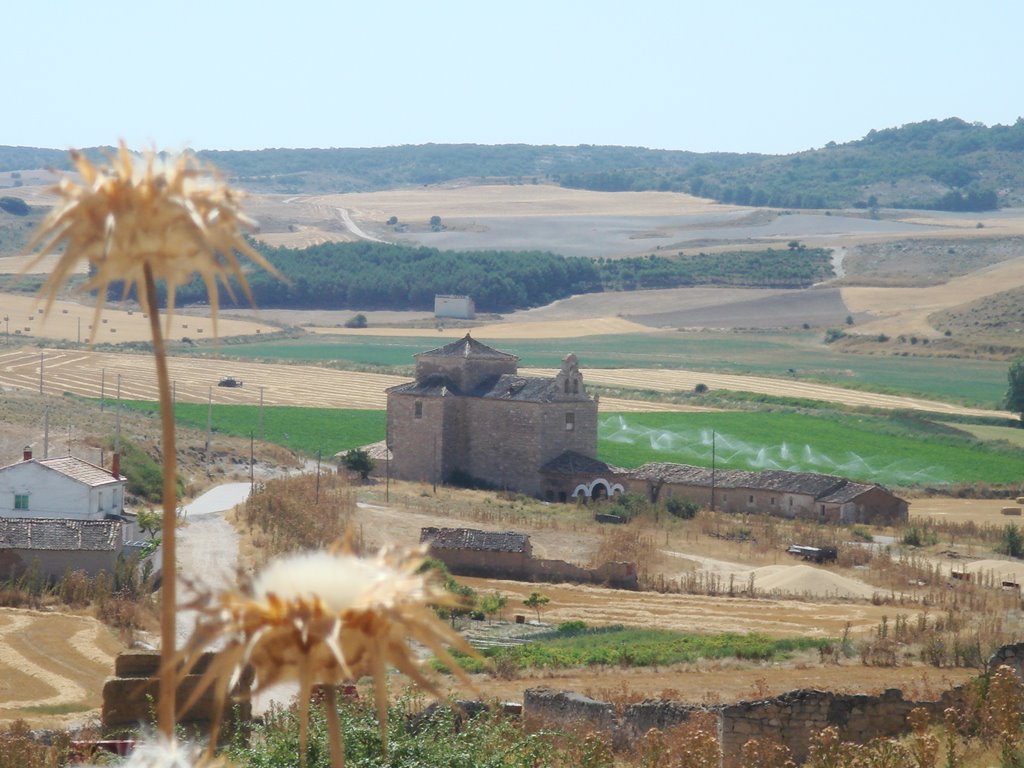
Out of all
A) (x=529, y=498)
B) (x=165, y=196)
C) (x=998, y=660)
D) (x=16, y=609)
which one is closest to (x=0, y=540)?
(x=16, y=609)

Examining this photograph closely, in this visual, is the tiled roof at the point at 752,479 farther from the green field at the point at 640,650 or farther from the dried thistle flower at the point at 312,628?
the dried thistle flower at the point at 312,628

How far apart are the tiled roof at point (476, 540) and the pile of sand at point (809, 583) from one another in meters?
5.33

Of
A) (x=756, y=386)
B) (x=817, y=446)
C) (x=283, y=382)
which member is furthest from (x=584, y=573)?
(x=756, y=386)

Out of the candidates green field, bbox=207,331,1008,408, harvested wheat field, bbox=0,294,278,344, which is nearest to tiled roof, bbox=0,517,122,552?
green field, bbox=207,331,1008,408

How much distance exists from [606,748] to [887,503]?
1485 inches

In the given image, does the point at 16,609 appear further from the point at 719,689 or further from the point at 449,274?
the point at 449,274

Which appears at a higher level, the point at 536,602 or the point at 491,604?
the point at 491,604

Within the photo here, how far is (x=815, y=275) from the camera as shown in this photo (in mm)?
150250

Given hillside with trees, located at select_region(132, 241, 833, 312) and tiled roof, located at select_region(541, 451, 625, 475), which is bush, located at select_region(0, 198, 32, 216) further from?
tiled roof, located at select_region(541, 451, 625, 475)

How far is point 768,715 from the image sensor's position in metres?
15.3

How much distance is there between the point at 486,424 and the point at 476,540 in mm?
15752

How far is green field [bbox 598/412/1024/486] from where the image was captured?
57656 mm

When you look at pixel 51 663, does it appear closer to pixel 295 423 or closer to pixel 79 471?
pixel 79 471

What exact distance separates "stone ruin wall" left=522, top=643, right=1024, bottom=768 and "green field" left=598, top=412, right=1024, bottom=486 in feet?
129
